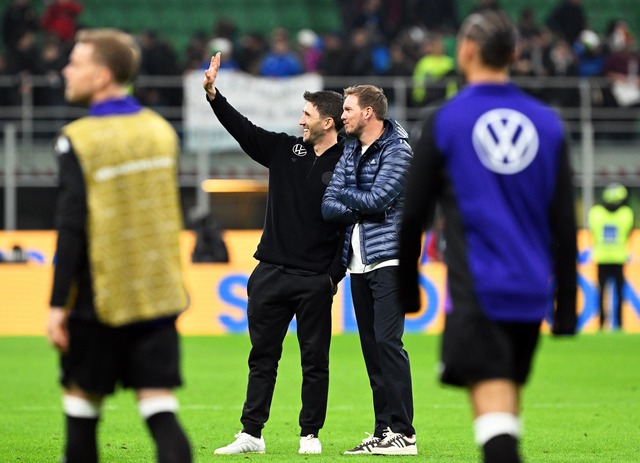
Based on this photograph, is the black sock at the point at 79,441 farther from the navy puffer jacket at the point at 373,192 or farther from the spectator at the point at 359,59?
the spectator at the point at 359,59

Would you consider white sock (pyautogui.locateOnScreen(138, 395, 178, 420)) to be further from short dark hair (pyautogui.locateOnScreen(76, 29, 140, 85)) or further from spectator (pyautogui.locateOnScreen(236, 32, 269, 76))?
spectator (pyautogui.locateOnScreen(236, 32, 269, 76))

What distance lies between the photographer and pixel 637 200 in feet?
78.1

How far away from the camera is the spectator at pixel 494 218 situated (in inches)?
187

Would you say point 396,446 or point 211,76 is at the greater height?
point 211,76

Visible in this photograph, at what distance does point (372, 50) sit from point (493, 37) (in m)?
19.2

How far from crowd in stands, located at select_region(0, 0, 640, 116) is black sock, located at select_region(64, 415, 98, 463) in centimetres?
1763

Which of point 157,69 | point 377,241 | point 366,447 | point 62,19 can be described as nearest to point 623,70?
point 157,69

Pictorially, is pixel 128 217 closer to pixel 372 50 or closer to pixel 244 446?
pixel 244 446

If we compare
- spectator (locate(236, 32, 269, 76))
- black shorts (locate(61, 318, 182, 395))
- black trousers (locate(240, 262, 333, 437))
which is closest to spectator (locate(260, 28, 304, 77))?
spectator (locate(236, 32, 269, 76))

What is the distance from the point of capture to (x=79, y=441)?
509 centimetres

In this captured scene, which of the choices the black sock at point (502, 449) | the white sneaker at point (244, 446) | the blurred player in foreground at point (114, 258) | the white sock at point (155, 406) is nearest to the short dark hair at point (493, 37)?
the blurred player in foreground at point (114, 258)

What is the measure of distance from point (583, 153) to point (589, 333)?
158 inches

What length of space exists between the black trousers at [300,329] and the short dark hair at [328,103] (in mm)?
1029

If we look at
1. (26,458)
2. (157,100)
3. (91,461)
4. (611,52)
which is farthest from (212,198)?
(91,461)
